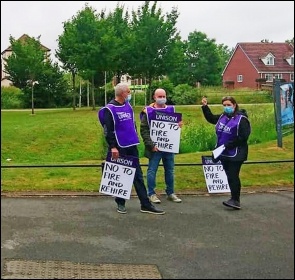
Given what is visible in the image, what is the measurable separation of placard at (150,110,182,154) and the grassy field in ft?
2.90

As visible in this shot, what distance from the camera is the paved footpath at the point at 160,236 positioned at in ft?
13.4

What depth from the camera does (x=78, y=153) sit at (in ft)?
51.7

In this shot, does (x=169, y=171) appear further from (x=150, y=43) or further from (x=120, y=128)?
(x=150, y=43)

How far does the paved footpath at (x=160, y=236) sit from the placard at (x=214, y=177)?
39 cm

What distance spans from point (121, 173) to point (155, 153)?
739mm

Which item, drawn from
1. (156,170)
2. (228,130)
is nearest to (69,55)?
(156,170)

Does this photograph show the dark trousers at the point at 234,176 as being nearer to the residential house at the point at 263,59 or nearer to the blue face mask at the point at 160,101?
the blue face mask at the point at 160,101

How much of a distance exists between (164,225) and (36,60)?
10861 millimetres

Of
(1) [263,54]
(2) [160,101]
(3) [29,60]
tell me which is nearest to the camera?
(1) [263,54]

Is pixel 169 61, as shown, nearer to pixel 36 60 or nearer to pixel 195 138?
pixel 36 60

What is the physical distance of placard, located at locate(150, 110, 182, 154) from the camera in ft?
22.4

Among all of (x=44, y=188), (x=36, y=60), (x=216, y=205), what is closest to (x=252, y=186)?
(x=216, y=205)

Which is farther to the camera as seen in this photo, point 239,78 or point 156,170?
point 156,170

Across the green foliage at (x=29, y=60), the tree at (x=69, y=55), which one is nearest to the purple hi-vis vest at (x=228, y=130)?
the green foliage at (x=29, y=60)
